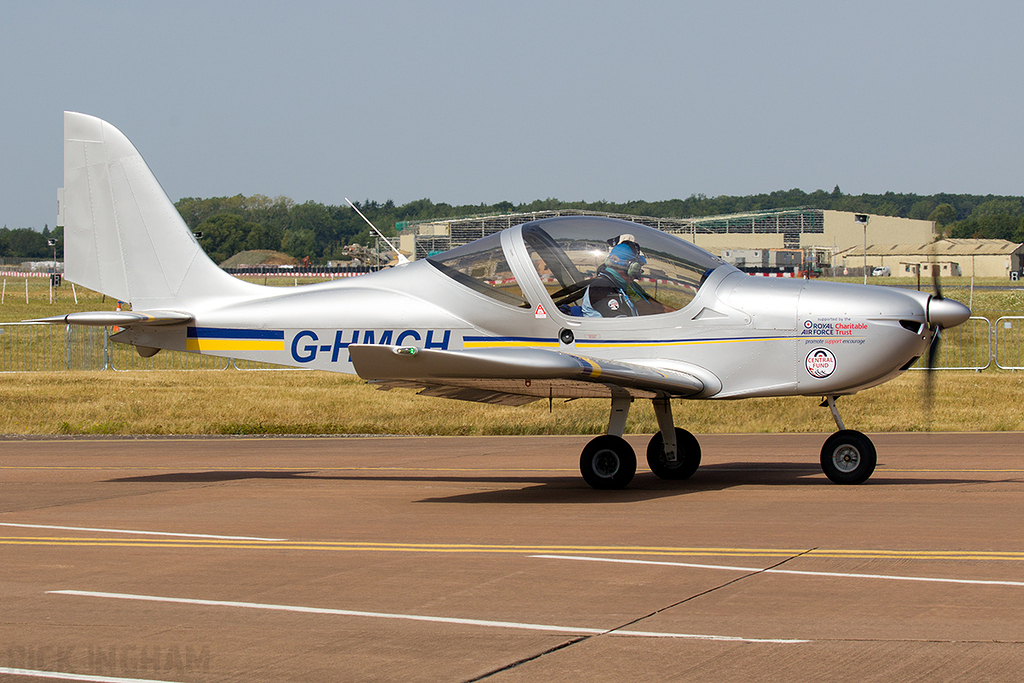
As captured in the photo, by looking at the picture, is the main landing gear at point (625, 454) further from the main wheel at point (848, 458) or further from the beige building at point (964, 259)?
the beige building at point (964, 259)

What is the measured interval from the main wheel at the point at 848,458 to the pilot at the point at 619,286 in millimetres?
2341

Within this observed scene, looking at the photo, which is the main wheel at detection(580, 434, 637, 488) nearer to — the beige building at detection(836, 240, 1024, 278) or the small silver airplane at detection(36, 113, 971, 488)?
the small silver airplane at detection(36, 113, 971, 488)

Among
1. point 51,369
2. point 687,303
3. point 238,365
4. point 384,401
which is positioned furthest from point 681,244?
point 51,369

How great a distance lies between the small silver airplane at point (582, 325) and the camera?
33.7ft

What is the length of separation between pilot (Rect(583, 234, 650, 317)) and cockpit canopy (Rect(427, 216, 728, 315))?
0.04 metres

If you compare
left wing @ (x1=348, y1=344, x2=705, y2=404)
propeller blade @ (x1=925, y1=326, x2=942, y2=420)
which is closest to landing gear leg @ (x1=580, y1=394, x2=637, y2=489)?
left wing @ (x1=348, y1=344, x2=705, y2=404)

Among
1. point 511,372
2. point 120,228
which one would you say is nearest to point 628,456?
point 511,372

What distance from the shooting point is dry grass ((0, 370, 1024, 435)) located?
57.4 feet

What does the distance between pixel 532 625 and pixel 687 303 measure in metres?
5.71

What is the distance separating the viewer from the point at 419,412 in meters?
19.5

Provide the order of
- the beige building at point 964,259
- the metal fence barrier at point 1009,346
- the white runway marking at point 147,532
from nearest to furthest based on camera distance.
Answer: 1. the white runway marking at point 147,532
2. the metal fence barrier at point 1009,346
3. the beige building at point 964,259

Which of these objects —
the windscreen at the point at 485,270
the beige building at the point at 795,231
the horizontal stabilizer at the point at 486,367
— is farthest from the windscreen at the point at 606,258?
the beige building at the point at 795,231

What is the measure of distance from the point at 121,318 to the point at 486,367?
14.8ft

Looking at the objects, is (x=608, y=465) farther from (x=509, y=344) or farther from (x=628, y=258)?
(x=628, y=258)
